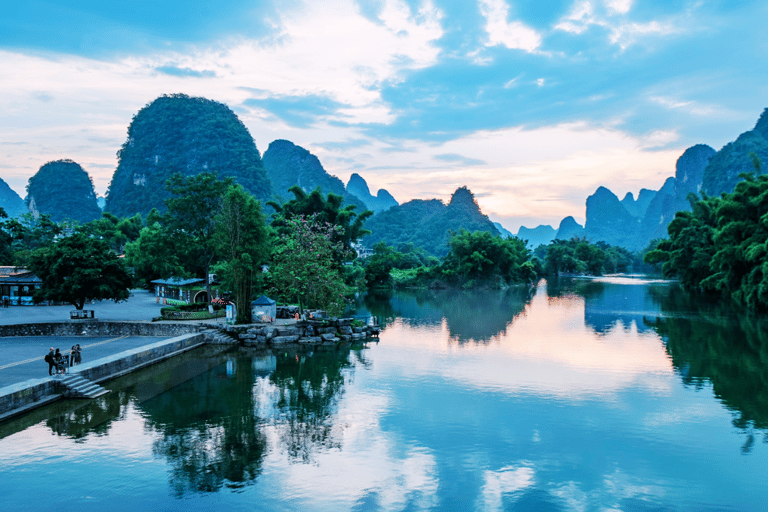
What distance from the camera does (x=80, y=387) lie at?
61.3ft

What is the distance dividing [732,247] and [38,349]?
184ft

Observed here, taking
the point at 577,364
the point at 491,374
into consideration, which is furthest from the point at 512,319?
the point at 491,374

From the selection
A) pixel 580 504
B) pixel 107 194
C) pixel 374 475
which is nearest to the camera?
pixel 580 504

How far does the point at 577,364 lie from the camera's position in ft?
80.8

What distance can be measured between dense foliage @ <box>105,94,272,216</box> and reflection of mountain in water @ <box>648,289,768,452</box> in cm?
12174

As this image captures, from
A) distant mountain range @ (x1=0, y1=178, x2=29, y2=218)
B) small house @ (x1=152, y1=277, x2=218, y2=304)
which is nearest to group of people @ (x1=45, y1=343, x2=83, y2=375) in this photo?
small house @ (x1=152, y1=277, x2=218, y2=304)

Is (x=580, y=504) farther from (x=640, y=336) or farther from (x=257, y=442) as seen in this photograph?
(x=640, y=336)

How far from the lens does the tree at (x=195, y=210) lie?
125ft

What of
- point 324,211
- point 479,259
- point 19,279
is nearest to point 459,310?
point 324,211

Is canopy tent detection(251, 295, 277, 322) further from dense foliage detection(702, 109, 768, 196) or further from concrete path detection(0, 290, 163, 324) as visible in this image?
dense foliage detection(702, 109, 768, 196)

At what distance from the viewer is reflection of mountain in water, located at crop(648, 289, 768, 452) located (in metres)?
18.0

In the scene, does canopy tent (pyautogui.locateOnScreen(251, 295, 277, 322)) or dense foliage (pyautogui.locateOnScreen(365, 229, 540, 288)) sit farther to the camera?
dense foliage (pyautogui.locateOnScreen(365, 229, 540, 288))

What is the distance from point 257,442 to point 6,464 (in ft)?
20.4

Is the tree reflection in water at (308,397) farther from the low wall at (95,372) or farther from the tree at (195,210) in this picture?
the tree at (195,210)
